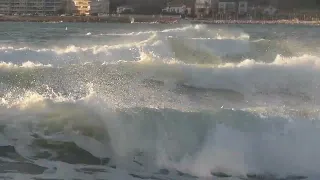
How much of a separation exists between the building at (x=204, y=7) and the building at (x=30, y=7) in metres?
26.9

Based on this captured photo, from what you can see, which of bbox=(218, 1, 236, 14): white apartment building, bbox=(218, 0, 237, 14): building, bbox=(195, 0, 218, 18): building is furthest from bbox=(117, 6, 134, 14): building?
bbox=(218, 1, 236, 14): white apartment building

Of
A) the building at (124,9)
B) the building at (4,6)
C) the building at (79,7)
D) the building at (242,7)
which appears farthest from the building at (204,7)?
the building at (4,6)

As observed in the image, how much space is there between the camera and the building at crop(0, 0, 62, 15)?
92.7 m

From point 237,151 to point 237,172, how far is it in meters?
0.51

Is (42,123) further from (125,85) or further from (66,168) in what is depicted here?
(125,85)

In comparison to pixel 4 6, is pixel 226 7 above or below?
above

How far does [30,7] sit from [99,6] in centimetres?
1311

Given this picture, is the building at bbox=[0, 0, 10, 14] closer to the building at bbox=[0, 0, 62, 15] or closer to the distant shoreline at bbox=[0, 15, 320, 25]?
the building at bbox=[0, 0, 62, 15]

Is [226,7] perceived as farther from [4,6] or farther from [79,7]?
[4,6]

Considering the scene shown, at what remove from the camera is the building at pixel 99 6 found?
3737 inches

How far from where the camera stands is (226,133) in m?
7.48

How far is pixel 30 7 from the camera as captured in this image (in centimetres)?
9619

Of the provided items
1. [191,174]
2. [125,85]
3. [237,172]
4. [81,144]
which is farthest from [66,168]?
[125,85]

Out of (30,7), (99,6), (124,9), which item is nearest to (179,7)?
(124,9)
